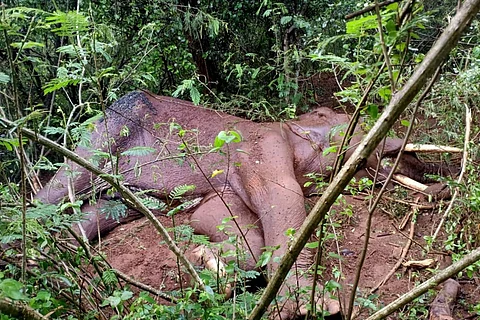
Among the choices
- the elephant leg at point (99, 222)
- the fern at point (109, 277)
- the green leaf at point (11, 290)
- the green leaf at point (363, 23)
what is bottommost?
the elephant leg at point (99, 222)

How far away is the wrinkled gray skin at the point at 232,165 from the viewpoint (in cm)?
352

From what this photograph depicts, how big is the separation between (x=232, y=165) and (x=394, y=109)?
2902 mm

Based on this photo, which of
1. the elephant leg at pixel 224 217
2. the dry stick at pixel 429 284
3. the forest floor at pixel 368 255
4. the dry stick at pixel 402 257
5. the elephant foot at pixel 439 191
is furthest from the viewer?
the elephant foot at pixel 439 191

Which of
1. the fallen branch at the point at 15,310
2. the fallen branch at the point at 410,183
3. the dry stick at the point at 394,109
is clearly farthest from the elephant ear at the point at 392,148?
the fallen branch at the point at 15,310

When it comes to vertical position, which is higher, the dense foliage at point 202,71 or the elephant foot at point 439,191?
the dense foliage at point 202,71

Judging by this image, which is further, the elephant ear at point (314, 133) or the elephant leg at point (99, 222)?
the elephant ear at point (314, 133)

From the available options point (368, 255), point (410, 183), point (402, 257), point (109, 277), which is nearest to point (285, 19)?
point (410, 183)

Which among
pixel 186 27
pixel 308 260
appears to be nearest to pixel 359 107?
pixel 308 260

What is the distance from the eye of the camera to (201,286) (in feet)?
6.06

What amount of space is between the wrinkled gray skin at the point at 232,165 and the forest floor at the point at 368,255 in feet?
1.01

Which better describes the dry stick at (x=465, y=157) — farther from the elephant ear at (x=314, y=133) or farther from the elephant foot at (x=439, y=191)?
the elephant ear at (x=314, y=133)

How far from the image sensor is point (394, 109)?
39.0 inches

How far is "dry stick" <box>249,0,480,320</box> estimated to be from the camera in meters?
0.92

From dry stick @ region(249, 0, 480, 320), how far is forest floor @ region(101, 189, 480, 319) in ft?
5.67
